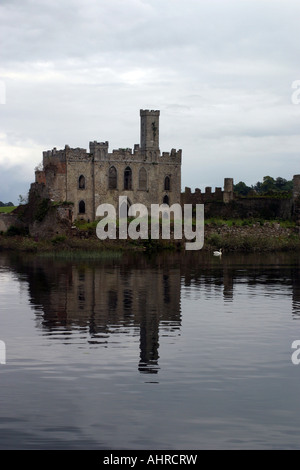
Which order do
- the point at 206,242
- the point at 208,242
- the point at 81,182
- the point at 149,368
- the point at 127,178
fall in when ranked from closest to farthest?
the point at 149,368 < the point at 208,242 < the point at 206,242 < the point at 81,182 < the point at 127,178

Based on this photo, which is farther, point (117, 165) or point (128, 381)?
point (117, 165)

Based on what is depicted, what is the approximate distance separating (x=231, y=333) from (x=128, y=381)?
675 centimetres

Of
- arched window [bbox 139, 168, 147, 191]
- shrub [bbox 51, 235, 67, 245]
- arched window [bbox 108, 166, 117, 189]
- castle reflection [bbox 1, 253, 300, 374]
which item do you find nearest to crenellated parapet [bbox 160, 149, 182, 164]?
arched window [bbox 139, 168, 147, 191]

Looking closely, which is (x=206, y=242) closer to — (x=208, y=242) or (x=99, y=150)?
(x=208, y=242)

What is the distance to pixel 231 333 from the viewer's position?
75.0ft

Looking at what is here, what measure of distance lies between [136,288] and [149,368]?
17.5m

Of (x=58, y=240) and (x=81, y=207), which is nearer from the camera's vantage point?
(x=58, y=240)

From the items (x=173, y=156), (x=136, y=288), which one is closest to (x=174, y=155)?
(x=173, y=156)

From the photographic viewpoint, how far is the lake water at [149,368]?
13523mm

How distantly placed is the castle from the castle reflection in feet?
62.6

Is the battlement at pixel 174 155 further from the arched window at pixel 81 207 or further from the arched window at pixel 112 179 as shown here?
the arched window at pixel 81 207

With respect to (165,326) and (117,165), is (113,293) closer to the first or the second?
(165,326)

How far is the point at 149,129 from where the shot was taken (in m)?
79.9

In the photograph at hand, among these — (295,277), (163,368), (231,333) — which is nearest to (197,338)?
(231,333)
